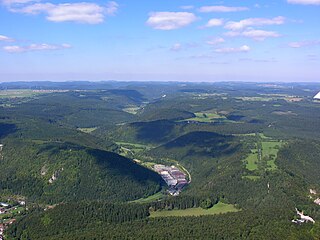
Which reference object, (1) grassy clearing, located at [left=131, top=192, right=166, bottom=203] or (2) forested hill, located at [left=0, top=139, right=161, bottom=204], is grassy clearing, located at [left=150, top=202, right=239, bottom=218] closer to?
(1) grassy clearing, located at [left=131, top=192, right=166, bottom=203]

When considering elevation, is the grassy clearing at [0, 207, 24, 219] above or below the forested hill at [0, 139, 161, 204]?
below

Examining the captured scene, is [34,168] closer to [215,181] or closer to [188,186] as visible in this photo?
[188,186]

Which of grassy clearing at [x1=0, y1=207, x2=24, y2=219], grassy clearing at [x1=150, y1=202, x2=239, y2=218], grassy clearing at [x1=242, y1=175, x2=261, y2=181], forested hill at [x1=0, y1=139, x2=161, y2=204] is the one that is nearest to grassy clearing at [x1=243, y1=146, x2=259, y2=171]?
grassy clearing at [x1=242, y1=175, x2=261, y2=181]

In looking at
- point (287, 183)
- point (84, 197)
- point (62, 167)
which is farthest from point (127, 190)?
point (287, 183)

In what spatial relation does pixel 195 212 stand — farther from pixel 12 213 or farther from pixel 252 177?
pixel 12 213

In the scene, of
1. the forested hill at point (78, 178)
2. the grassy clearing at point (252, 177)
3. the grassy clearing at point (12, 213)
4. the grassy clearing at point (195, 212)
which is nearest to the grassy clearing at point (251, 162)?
the grassy clearing at point (252, 177)

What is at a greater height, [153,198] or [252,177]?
[252,177]

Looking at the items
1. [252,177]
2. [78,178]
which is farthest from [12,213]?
[252,177]

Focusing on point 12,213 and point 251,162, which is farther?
point 251,162

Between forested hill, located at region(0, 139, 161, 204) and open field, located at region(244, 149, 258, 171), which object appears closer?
forested hill, located at region(0, 139, 161, 204)
